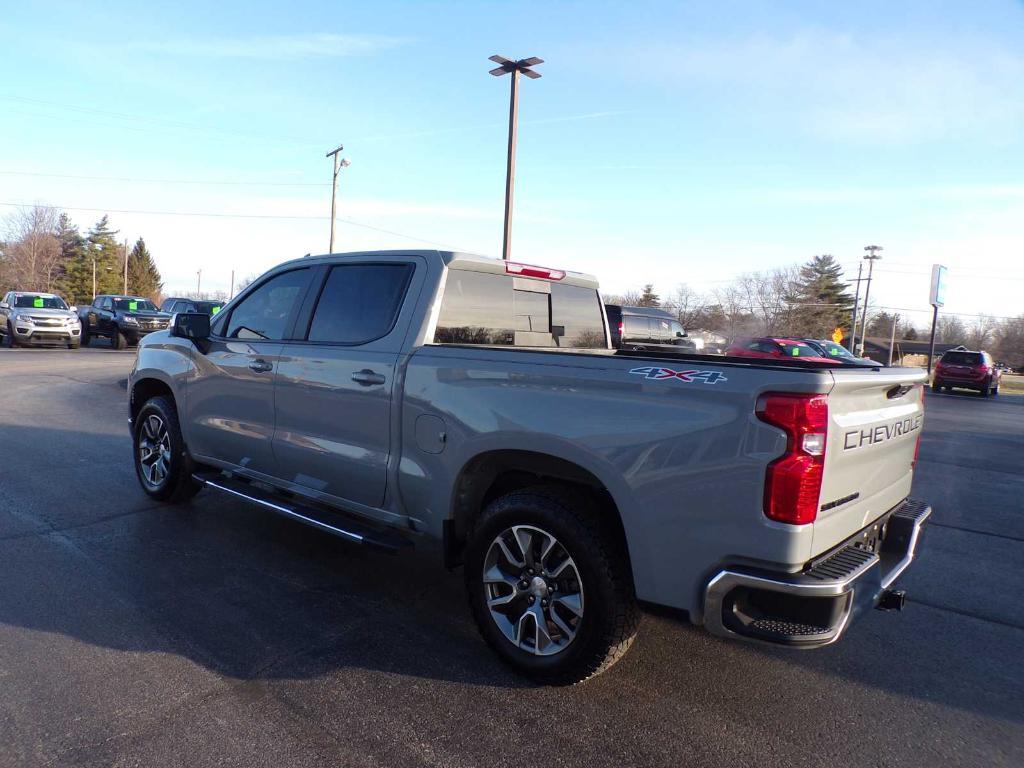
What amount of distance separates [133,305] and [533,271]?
27.5 m

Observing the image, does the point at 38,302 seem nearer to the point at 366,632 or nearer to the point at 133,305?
the point at 133,305

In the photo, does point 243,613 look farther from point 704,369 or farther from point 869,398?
point 869,398

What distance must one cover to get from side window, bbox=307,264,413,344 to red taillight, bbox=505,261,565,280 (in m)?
0.67

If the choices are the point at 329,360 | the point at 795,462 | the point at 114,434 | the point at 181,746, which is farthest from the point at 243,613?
the point at 114,434

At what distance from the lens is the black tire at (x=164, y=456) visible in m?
5.79

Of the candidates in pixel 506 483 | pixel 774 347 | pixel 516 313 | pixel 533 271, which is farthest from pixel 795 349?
pixel 506 483

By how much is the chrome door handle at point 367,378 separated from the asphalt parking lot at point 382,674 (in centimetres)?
125

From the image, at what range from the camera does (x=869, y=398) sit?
310 centimetres

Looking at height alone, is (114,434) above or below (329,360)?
below

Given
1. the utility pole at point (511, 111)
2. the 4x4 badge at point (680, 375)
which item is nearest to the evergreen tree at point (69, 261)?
the utility pole at point (511, 111)

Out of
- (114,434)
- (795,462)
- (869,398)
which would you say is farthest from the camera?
(114,434)

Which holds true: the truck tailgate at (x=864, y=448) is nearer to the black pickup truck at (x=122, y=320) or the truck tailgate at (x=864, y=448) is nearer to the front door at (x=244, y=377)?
the front door at (x=244, y=377)

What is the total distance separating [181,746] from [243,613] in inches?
47.1

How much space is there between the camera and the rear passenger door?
4.08 m
